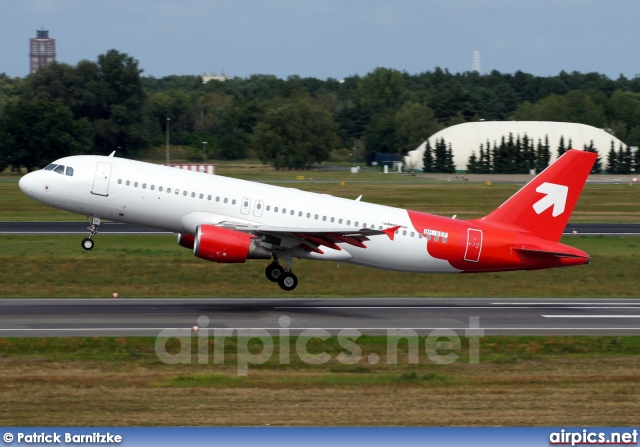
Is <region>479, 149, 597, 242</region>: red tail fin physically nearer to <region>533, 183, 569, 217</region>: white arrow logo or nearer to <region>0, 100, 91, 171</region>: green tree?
<region>533, 183, 569, 217</region>: white arrow logo

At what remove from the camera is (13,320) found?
99.0ft

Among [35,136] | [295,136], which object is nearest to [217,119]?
[295,136]

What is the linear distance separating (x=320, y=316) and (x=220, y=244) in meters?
4.20

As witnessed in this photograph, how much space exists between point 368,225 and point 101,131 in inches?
3410

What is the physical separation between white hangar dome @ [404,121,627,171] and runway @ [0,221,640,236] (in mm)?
74601

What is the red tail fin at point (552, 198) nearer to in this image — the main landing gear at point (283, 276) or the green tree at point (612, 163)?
the main landing gear at point (283, 276)

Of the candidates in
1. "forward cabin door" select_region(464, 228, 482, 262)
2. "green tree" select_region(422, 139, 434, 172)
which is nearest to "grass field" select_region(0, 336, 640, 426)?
"forward cabin door" select_region(464, 228, 482, 262)

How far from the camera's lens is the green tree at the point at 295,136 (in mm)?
132375

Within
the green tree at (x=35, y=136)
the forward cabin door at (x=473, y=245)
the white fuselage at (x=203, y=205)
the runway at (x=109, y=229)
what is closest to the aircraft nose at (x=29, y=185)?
the white fuselage at (x=203, y=205)

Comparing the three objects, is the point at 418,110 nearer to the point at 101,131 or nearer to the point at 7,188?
the point at 101,131

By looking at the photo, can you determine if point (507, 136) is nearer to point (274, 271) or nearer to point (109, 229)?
point (109, 229)

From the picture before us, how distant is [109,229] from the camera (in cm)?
5581

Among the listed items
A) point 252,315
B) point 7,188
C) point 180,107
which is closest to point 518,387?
point 252,315

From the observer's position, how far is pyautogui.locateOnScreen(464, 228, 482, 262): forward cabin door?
3544 cm
